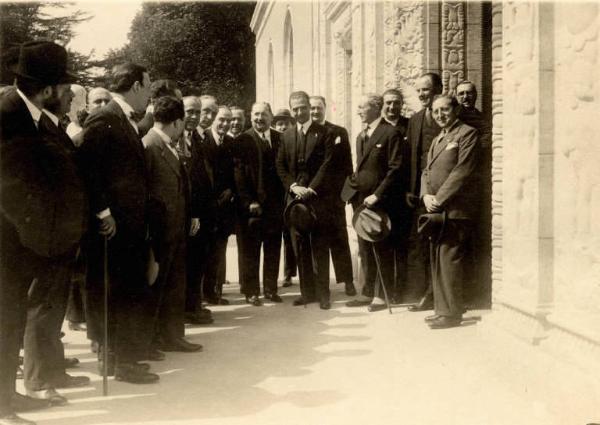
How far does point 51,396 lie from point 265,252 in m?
3.79

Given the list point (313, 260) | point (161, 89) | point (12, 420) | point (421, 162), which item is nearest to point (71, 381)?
point (12, 420)

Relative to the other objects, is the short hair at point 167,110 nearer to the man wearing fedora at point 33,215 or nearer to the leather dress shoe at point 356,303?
the man wearing fedora at point 33,215

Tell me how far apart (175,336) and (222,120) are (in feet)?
10.6

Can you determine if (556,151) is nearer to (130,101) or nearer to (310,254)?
(130,101)

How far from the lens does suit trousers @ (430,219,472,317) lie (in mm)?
6355

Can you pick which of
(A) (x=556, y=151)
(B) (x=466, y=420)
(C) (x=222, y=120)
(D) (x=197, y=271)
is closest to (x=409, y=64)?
(C) (x=222, y=120)

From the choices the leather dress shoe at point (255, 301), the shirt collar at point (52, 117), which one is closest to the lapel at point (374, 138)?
the leather dress shoe at point (255, 301)

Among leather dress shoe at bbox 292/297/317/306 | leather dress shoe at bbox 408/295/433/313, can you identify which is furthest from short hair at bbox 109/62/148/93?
leather dress shoe at bbox 408/295/433/313

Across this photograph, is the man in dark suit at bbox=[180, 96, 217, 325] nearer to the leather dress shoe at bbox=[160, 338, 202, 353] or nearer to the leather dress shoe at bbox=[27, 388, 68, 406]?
the leather dress shoe at bbox=[160, 338, 202, 353]

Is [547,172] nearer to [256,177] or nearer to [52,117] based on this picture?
[52,117]

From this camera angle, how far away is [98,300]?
497 centimetres

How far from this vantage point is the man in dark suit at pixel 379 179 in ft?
23.9

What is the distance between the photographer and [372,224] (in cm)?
717

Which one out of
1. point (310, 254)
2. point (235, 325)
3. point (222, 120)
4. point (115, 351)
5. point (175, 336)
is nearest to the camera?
point (115, 351)
